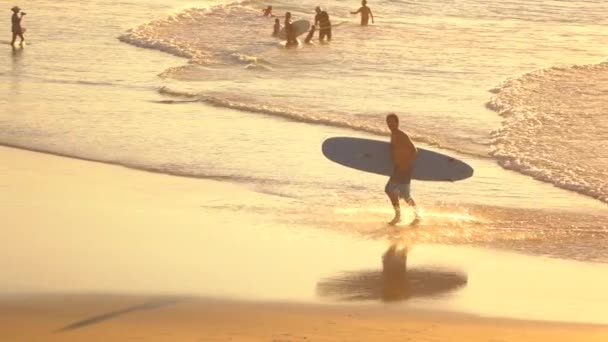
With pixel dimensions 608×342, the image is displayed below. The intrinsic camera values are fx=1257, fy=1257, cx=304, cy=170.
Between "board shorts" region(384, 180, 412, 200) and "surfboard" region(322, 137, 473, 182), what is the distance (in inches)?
27.9

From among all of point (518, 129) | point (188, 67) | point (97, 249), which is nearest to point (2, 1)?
point (188, 67)

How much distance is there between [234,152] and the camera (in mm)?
18188

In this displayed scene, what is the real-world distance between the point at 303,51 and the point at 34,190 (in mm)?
20196

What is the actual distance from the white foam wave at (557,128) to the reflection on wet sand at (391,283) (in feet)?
16.4

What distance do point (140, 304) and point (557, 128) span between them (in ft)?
41.4

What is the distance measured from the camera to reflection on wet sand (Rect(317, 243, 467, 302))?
1099 cm

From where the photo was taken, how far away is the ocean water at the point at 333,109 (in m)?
15.2

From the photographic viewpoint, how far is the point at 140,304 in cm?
1028

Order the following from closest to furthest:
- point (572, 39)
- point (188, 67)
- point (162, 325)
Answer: point (162, 325), point (188, 67), point (572, 39)

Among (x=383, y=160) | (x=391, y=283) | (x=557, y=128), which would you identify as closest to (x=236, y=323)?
(x=391, y=283)

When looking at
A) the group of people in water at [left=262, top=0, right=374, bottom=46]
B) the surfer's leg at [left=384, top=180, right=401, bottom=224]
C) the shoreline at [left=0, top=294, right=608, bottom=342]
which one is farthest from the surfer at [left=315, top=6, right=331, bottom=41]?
the shoreline at [left=0, top=294, right=608, bottom=342]

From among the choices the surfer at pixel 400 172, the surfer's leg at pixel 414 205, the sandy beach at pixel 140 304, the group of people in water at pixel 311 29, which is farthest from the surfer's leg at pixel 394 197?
the group of people in water at pixel 311 29

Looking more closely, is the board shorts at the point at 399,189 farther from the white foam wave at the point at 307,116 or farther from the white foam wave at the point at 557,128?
the white foam wave at the point at 307,116

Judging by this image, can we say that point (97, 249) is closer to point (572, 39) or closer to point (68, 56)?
point (68, 56)
